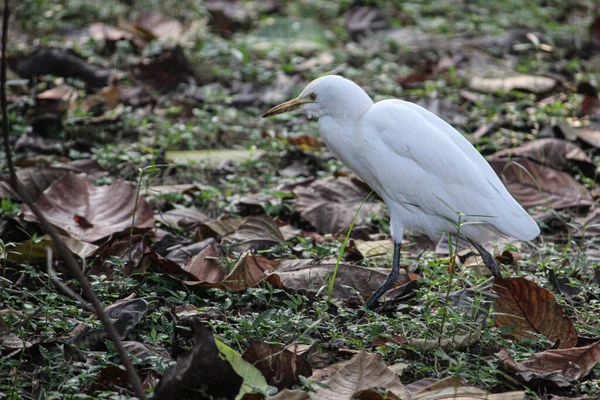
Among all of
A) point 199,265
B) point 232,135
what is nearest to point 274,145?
point 232,135

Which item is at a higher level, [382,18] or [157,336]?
[157,336]

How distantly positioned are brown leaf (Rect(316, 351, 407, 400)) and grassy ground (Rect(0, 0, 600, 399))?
10 cm

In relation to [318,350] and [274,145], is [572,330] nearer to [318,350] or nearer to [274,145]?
[318,350]

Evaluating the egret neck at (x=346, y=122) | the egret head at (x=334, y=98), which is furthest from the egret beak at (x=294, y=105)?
the egret neck at (x=346, y=122)

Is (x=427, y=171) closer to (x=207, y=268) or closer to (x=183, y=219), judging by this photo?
(x=207, y=268)

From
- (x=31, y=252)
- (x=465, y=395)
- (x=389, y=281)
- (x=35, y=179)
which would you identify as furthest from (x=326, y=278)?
(x=35, y=179)

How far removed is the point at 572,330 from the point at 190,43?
178 inches

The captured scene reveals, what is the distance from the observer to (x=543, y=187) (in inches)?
174

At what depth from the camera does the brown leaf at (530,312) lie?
2969mm

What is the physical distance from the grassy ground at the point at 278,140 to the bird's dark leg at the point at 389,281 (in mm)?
79

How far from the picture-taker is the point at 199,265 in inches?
135

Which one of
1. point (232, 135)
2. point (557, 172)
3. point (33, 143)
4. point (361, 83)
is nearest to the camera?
point (557, 172)

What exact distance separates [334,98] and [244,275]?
0.89 m

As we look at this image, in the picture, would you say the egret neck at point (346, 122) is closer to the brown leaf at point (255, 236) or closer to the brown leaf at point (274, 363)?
the brown leaf at point (255, 236)
